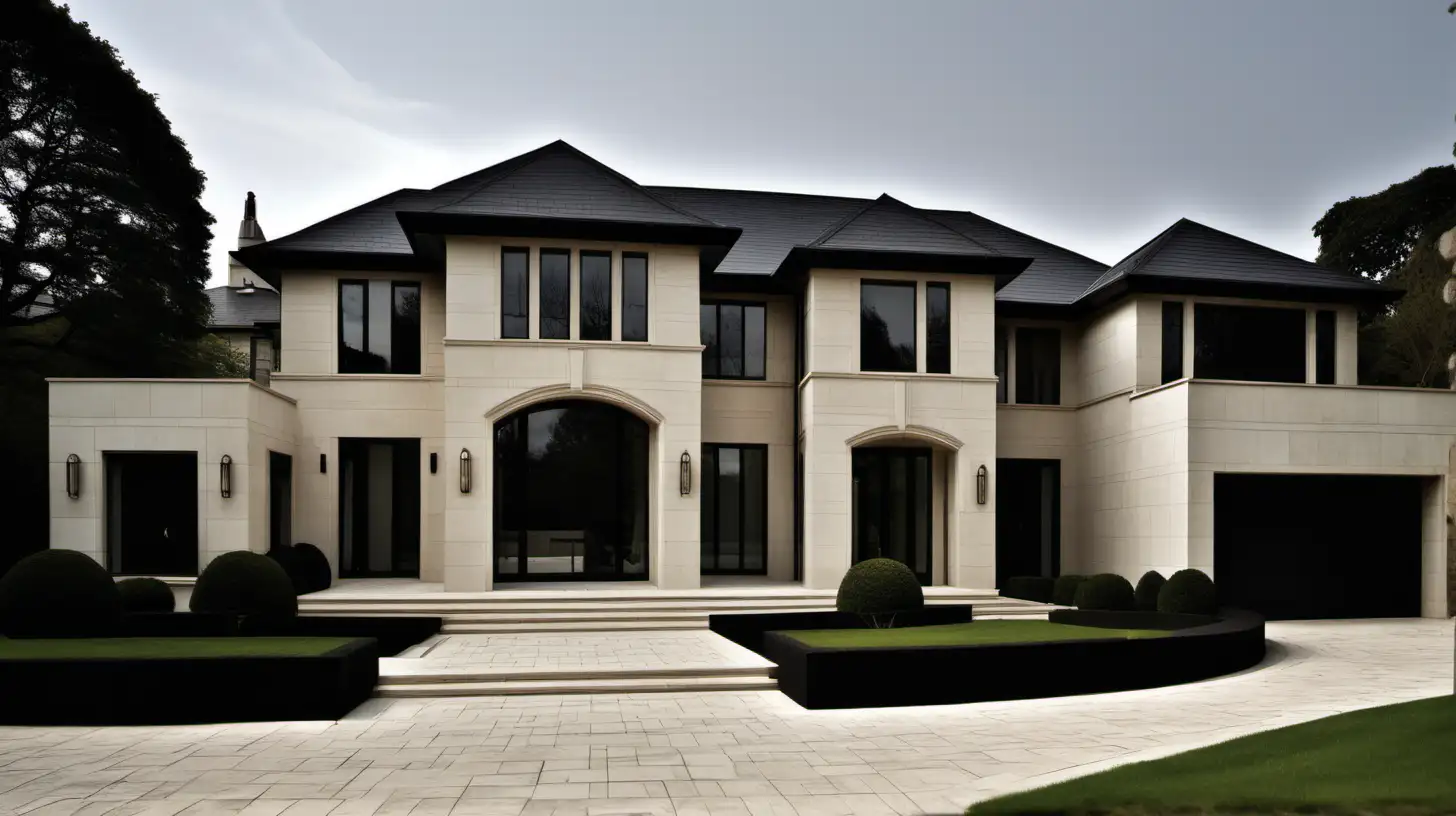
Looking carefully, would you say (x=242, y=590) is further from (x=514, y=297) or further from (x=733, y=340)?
(x=733, y=340)

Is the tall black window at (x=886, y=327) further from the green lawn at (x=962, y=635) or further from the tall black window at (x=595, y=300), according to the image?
the green lawn at (x=962, y=635)

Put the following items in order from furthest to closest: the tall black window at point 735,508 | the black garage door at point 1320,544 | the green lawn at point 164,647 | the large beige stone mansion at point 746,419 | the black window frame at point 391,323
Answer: the tall black window at point 735,508 → the black window frame at point 391,323 → the black garage door at point 1320,544 → the large beige stone mansion at point 746,419 → the green lawn at point 164,647

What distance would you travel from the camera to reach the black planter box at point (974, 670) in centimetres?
1023

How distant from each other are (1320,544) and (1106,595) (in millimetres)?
6268

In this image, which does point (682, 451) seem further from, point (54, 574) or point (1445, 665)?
point (1445, 665)

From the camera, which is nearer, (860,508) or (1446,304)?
(860,508)

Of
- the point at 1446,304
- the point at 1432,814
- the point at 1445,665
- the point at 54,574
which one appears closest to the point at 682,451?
the point at 54,574

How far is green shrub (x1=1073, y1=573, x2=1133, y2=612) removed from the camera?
15.7 meters

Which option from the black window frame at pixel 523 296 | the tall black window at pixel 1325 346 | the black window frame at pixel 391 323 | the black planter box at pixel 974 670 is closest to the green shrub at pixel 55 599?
the black window frame at pixel 523 296

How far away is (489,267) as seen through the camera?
18.0 m

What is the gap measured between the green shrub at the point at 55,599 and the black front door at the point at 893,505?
44.8ft

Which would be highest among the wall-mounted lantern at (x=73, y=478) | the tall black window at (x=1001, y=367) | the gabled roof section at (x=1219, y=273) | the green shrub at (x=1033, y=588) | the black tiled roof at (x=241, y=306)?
the black tiled roof at (x=241, y=306)

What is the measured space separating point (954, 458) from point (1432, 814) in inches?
561

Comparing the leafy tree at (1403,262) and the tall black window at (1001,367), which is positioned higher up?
the leafy tree at (1403,262)
